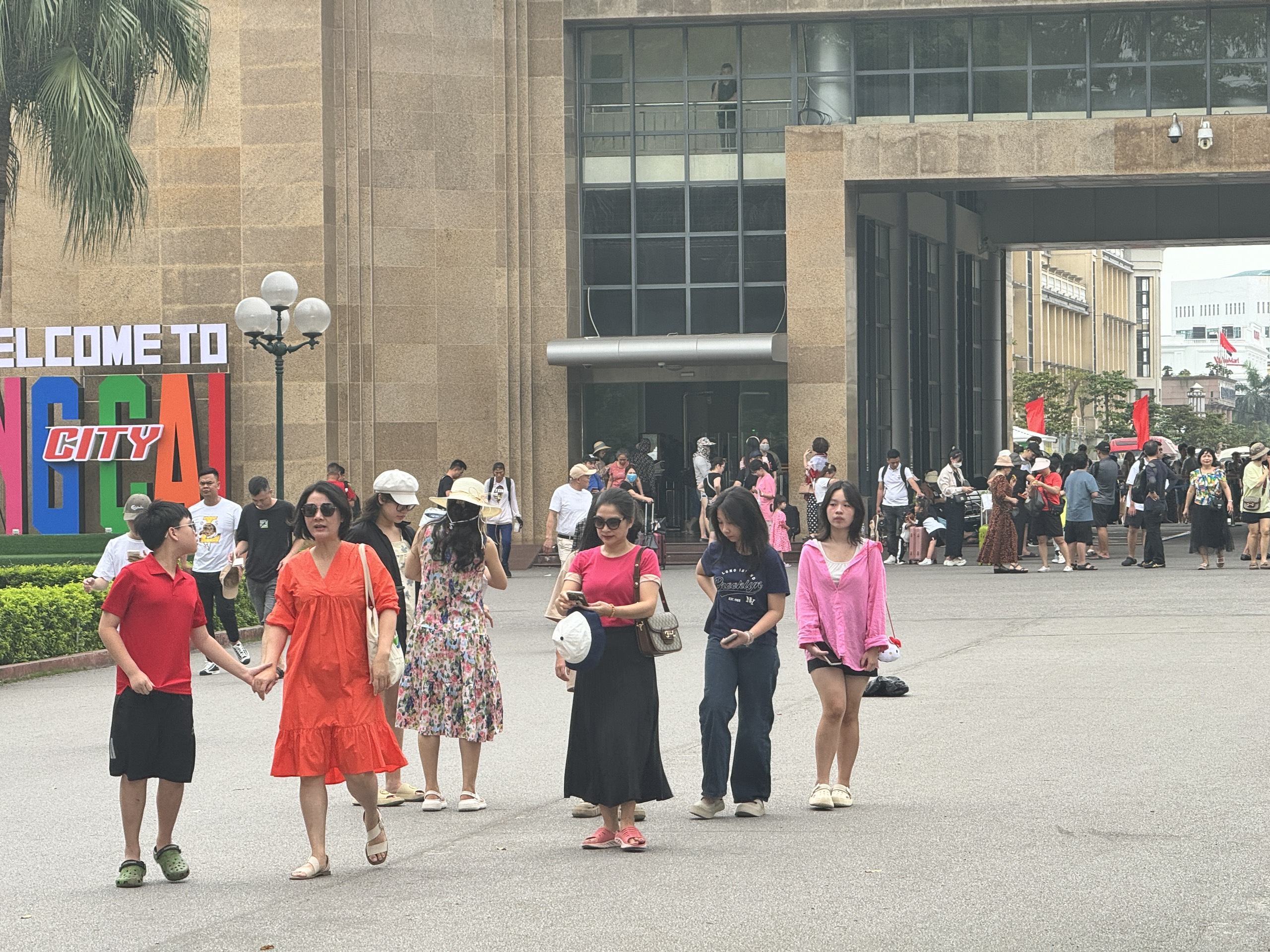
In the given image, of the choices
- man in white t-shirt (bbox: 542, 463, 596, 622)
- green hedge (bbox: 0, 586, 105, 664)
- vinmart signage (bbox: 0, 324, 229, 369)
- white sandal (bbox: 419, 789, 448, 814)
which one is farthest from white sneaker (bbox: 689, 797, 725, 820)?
vinmart signage (bbox: 0, 324, 229, 369)

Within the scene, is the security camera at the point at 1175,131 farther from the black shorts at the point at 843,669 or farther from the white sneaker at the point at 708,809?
the white sneaker at the point at 708,809

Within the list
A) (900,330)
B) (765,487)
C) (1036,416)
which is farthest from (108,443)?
(1036,416)

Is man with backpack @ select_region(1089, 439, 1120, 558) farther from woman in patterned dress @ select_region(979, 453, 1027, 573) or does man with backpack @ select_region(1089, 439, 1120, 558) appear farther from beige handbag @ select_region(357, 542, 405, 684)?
beige handbag @ select_region(357, 542, 405, 684)

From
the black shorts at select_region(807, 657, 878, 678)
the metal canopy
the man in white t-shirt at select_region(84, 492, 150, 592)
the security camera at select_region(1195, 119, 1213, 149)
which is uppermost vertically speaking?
the security camera at select_region(1195, 119, 1213, 149)

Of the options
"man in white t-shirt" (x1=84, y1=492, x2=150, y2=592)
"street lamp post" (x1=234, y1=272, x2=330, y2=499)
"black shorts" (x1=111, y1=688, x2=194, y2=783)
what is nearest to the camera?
"black shorts" (x1=111, y1=688, x2=194, y2=783)

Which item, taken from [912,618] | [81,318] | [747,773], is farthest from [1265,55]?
[747,773]

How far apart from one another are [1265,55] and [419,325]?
16.2 meters

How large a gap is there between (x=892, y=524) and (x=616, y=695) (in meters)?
21.0

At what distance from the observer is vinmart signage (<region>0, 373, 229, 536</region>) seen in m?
31.2

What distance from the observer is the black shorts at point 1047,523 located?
25.5 m

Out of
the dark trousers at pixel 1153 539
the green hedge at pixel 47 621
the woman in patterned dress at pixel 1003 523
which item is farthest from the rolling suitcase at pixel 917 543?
the green hedge at pixel 47 621

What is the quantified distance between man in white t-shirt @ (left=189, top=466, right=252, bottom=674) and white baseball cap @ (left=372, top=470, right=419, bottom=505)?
678cm

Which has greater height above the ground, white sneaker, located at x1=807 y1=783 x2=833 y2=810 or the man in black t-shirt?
the man in black t-shirt

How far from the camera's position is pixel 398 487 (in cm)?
943
